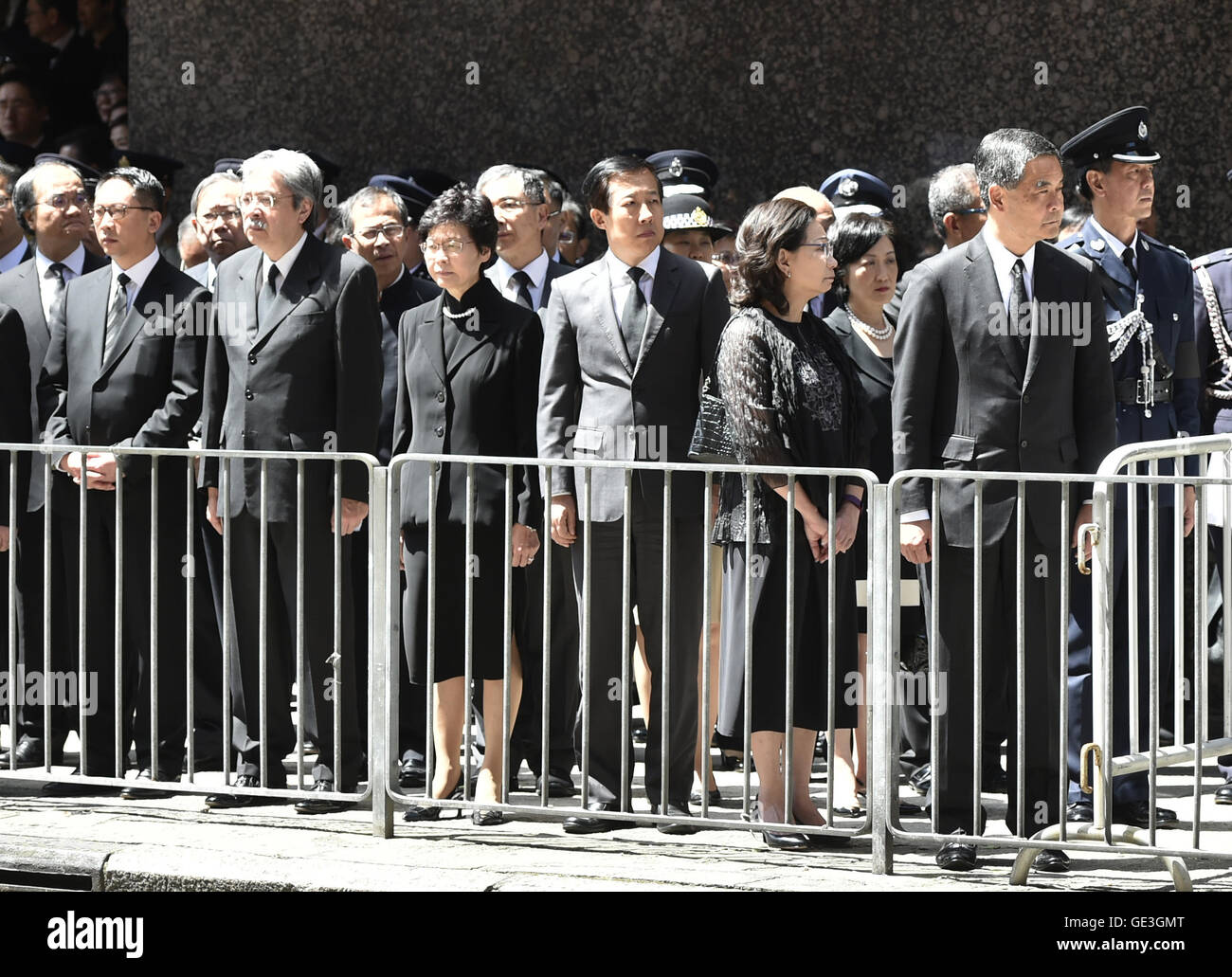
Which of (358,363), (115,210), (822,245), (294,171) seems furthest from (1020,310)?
(115,210)

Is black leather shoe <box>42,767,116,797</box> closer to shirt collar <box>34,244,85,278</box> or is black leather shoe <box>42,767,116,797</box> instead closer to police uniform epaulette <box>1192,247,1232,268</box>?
shirt collar <box>34,244,85,278</box>

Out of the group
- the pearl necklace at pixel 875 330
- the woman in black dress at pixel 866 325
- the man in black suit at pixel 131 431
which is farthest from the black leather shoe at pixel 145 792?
the pearl necklace at pixel 875 330

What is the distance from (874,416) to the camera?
7508mm

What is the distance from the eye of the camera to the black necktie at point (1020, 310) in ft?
20.7

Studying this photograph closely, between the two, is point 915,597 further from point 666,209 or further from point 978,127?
point 978,127

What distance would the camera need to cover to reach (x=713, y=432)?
6.55m

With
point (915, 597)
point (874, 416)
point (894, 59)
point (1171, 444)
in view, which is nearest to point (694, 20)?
point (894, 59)

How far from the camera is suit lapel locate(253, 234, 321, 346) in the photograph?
716 cm

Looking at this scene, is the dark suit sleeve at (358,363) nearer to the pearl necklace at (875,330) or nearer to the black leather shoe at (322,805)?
the black leather shoe at (322,805)

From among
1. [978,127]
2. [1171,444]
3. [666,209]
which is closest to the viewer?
[1171,444]

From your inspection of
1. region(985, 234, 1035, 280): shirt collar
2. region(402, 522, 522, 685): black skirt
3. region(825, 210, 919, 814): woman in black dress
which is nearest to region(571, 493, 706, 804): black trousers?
region(402, 522, 522, 685): black skirt

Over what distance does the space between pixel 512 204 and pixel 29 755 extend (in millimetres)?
2841

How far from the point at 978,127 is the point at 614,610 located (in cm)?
428

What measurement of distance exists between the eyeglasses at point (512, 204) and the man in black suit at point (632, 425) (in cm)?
97
